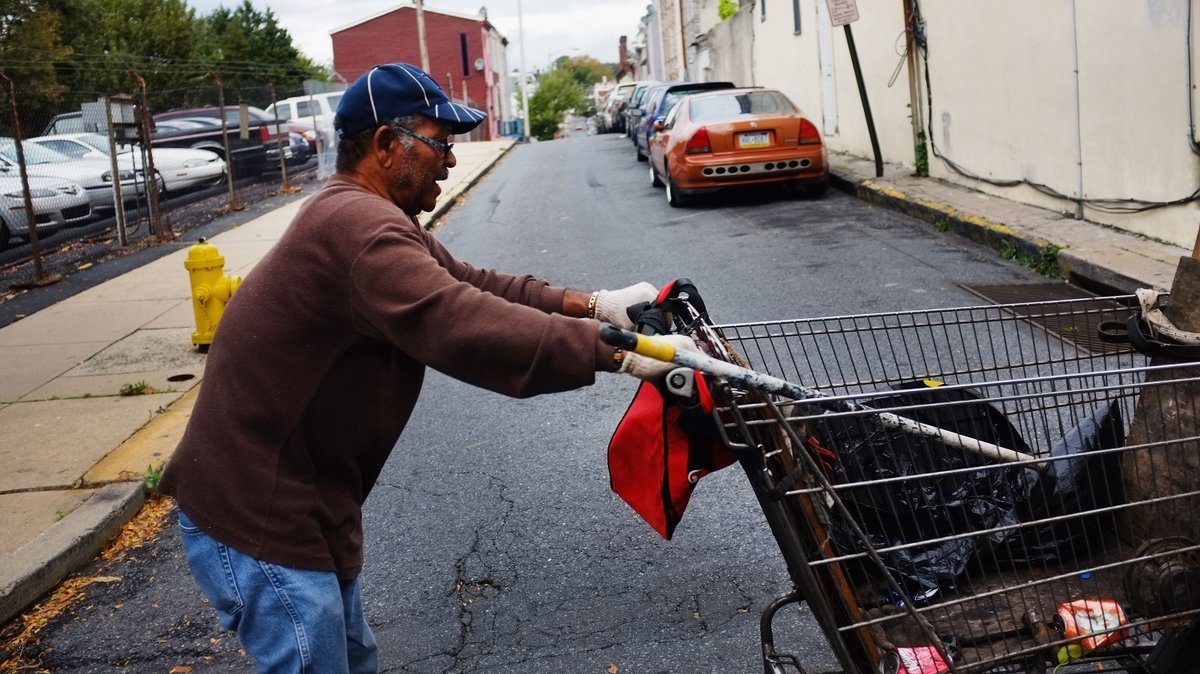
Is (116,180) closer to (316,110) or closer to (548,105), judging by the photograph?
(316,110)

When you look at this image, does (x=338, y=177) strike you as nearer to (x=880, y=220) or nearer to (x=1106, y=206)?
(x=1106, y=206)

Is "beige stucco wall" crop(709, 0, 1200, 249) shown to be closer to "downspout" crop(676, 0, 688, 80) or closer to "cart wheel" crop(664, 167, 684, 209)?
"cart wheel" crop(664, 167, 684, 209)

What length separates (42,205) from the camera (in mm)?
14039

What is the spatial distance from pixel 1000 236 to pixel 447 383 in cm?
546

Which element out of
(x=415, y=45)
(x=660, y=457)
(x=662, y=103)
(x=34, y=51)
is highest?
(x=415, y=45)

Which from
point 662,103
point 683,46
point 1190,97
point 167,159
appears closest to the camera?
point 1190,97

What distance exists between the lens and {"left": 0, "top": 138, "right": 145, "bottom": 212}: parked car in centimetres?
1520

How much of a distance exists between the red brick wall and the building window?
0.30 feet

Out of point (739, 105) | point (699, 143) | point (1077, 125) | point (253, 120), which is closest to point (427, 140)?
point (1077, 125)

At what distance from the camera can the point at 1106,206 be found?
394 inches

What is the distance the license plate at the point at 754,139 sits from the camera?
14.4m

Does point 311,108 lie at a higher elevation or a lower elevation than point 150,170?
higher

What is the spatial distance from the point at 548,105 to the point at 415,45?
1514 cm

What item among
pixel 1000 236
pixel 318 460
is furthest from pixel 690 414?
pixel 1000 236
